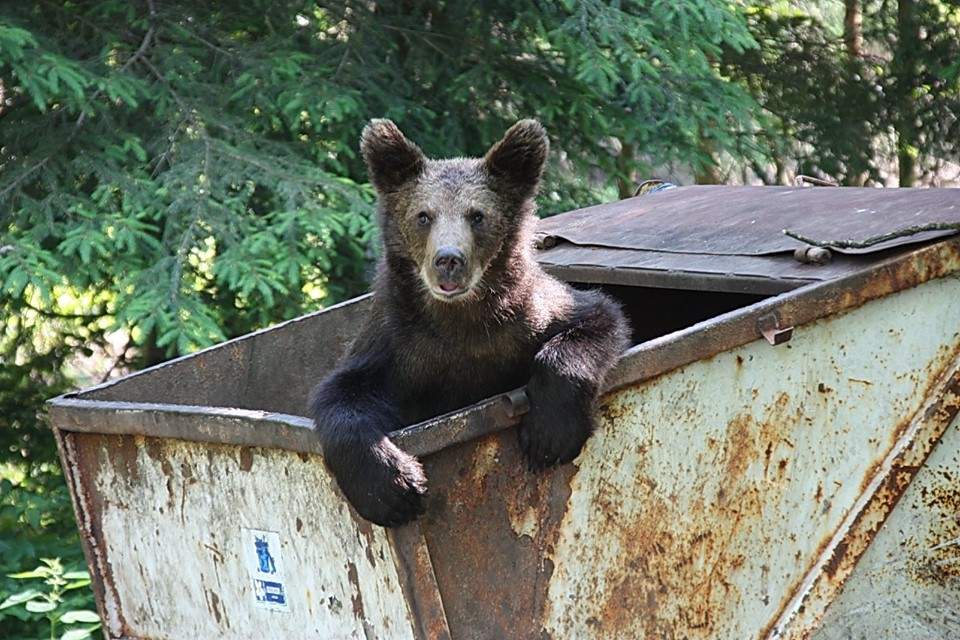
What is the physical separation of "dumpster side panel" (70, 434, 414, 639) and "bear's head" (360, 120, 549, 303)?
662mm

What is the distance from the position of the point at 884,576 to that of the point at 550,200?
3668mm

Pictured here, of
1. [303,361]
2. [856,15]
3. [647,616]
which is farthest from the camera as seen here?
[856,15]

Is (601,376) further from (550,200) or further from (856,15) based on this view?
(856,15)

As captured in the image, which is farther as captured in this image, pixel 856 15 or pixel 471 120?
pixel 856 15

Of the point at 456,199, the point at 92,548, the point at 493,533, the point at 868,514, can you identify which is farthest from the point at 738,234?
the point at 92,548

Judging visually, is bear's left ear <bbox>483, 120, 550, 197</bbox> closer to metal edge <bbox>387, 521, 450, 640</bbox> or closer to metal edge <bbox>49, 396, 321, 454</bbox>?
metal edge <bbox>49, 396, 321, 454</bbox>

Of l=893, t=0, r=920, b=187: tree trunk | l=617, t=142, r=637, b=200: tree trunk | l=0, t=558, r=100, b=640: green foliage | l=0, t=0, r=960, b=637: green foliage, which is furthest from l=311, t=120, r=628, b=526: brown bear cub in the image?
l=893, t=0, r=920, b=187: tree trunk

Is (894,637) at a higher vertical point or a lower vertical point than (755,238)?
lower

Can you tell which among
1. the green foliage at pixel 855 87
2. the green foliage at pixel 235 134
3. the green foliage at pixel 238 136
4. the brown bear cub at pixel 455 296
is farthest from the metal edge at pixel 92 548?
the green foliage at pixel 855 87

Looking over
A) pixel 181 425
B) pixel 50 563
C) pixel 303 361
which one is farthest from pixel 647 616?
pixel 50 563

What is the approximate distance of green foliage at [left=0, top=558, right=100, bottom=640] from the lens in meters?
4.84

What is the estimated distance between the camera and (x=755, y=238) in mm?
4219

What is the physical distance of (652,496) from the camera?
11.0 ft

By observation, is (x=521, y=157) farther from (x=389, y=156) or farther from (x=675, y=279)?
(x=675, y=279)
